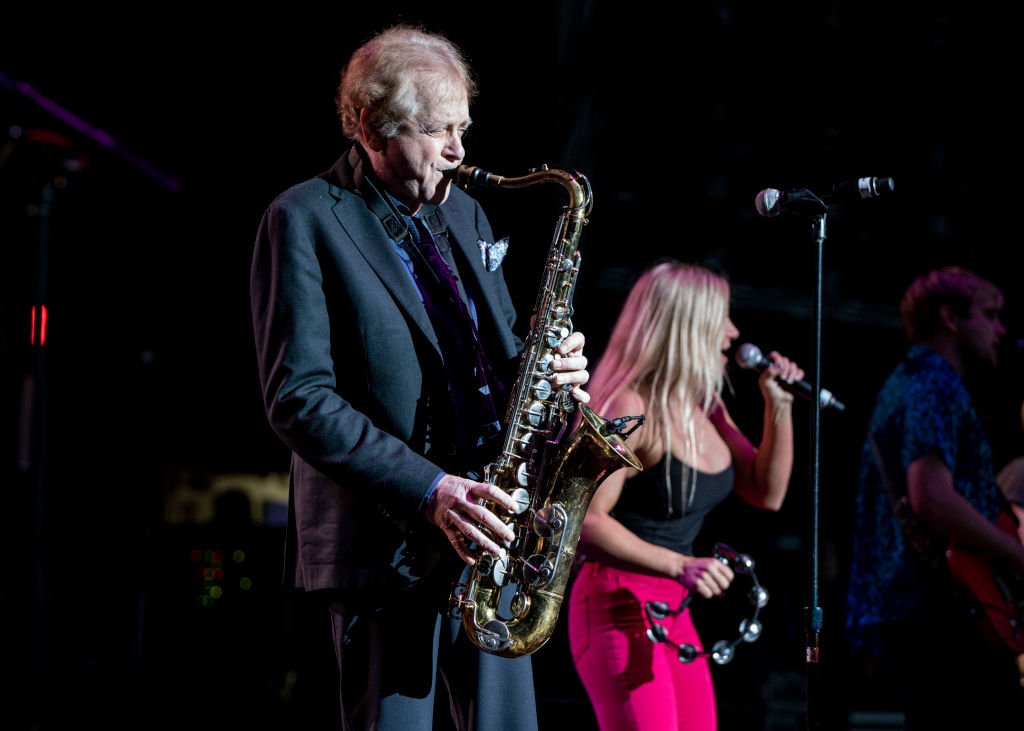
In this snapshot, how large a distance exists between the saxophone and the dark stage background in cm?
157

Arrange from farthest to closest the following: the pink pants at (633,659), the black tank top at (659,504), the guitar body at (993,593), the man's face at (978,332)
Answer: the man's face at (978,332)
the guitar body at (993,593)
the black tank top at (659,504)
the pink pants at (633,659)

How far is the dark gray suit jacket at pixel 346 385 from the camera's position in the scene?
76.5 inches

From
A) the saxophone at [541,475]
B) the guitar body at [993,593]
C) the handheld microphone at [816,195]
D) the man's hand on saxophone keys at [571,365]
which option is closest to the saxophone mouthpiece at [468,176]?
the saxophone at [541,475]

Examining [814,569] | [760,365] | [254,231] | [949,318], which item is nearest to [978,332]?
[949,318]

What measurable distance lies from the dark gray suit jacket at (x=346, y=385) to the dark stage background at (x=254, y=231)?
193cm

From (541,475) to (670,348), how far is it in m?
1.05

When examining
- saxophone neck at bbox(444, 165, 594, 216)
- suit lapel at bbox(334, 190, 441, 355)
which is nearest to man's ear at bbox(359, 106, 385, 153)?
suit lapel at bbox(334, 190, 441, 355)

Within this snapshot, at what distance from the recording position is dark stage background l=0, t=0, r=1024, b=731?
475 cm

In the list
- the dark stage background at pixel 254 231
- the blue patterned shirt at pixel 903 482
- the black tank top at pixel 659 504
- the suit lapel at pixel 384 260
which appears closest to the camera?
the suit lapel at pixel 384 260

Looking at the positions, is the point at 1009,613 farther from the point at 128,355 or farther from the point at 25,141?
the point at 128,355

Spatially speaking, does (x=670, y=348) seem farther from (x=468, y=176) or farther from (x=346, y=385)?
(x=346, y=385)

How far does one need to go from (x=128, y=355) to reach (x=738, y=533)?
390 cm

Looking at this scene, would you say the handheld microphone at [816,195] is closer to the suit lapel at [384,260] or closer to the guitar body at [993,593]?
the suit lapel at [384,260]

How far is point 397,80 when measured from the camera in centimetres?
216
